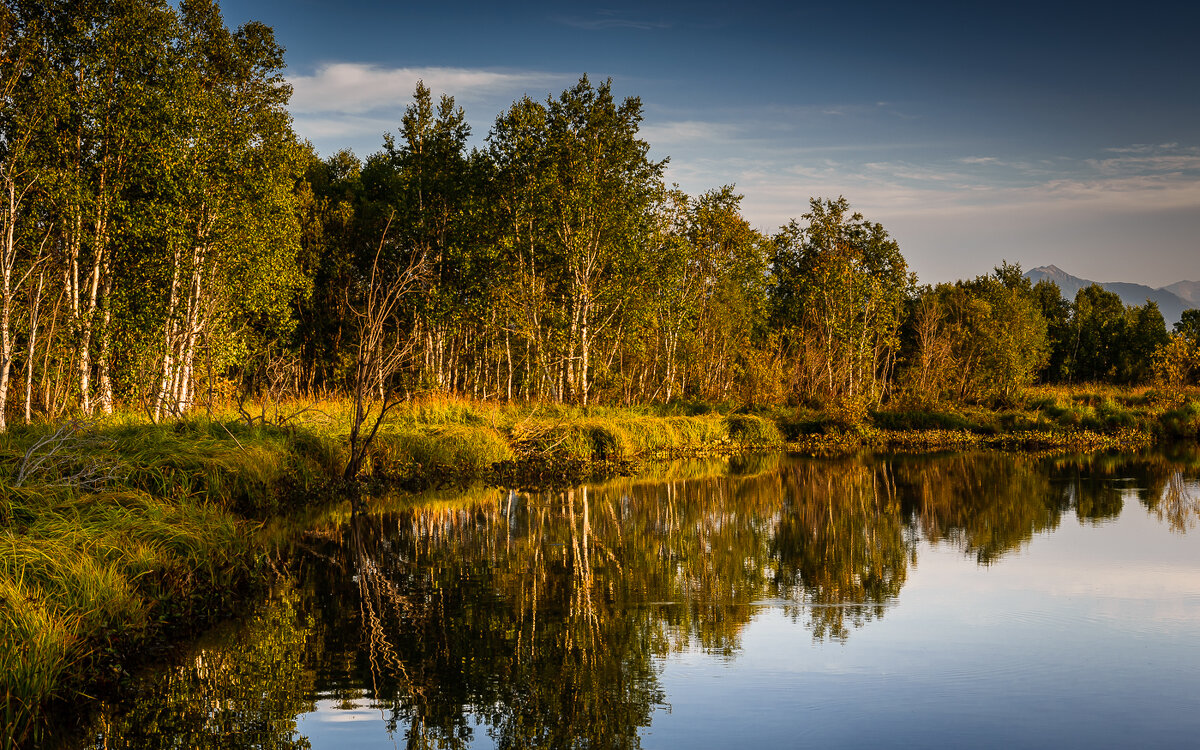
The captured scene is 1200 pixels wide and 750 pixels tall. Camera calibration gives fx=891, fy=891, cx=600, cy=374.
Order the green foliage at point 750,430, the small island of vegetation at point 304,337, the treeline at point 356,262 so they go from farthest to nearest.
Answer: the green foliage at point 750,430 → the treeline at point 356,262 → the small island of vegetation at point 304,337

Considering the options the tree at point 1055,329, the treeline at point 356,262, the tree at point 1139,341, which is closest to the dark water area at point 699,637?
the treeline at point 356,262

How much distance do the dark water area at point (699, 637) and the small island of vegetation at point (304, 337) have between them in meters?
1.27

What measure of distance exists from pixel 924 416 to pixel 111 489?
27.8 m

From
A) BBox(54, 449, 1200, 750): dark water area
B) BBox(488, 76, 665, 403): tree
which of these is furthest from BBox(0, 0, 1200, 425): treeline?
BBox(54, 449, 1200, 750): dark water area

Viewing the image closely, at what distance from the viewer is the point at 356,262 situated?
137 feet

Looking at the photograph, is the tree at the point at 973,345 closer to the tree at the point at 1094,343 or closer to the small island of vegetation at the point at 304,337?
the small island of vegetation at the point at 304,337

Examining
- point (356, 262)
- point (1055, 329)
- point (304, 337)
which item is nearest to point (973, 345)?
point (1055, 329)

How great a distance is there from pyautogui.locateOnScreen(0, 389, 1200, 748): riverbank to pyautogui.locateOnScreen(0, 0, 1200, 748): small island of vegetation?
0.17 ft

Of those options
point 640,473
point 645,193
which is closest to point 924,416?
point 645,193

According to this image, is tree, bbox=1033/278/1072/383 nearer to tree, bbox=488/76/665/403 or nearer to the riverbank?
the riverbank

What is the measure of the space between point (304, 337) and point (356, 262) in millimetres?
4238

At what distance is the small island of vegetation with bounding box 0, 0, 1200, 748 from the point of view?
9.95m

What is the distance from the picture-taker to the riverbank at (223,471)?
23.9 ft

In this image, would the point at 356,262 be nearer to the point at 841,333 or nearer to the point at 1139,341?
the point at 841,333
